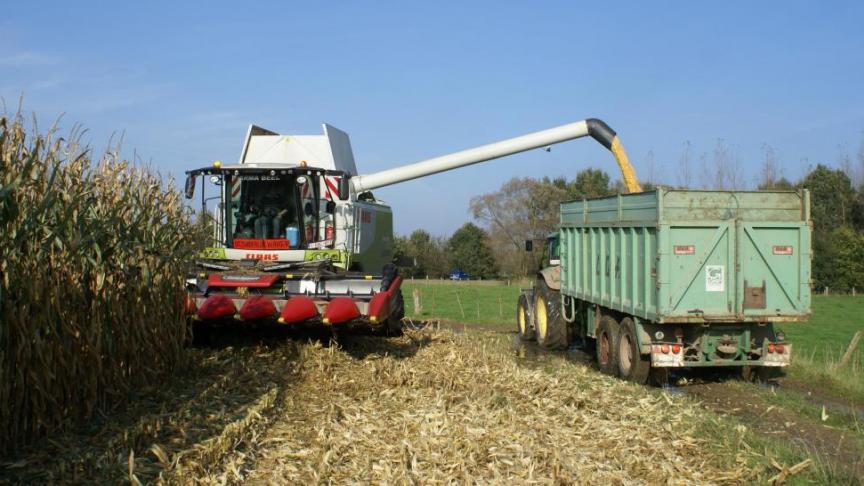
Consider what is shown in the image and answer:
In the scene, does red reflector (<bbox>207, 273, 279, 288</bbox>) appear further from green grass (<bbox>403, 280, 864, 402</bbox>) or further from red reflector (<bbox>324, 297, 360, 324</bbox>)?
green grass (<bbox>403, 280, 864, 402</bbox>)

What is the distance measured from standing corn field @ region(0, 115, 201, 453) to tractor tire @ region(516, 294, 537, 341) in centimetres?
917

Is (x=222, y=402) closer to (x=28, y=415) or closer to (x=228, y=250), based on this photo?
(x=28, y=415)

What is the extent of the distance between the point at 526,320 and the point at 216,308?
28.4 feet

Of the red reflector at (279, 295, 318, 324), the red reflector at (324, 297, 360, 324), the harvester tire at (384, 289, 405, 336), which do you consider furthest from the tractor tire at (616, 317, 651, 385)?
the red reflector at (279, 295, 318, 324)

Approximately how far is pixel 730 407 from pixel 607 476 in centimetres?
441

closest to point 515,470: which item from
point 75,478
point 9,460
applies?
point 75,478

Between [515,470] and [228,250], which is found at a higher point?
[228,250]

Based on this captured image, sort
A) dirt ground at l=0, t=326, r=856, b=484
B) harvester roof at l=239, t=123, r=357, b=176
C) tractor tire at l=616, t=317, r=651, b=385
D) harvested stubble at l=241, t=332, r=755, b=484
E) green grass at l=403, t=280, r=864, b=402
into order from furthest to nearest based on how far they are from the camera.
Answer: harvester roof at l=239, t=123, r=357, b=176, green grass at l=403, t=280, r=864, b=402, tractor tire at l=616, t=317, r=651, b=385, harvested stubble at l=241, t=332, r=755, b=484, dirt ground at l=0, t=326, r=856, b=484

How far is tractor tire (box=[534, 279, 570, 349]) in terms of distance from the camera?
1523 cm

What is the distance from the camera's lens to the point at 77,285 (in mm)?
6820

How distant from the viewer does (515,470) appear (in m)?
6.02

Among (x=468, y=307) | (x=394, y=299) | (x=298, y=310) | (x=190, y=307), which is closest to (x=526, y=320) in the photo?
(x=394, y=299)

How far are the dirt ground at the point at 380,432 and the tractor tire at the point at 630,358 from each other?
0.84m

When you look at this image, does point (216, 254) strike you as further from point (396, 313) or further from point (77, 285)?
point (77, 285)
